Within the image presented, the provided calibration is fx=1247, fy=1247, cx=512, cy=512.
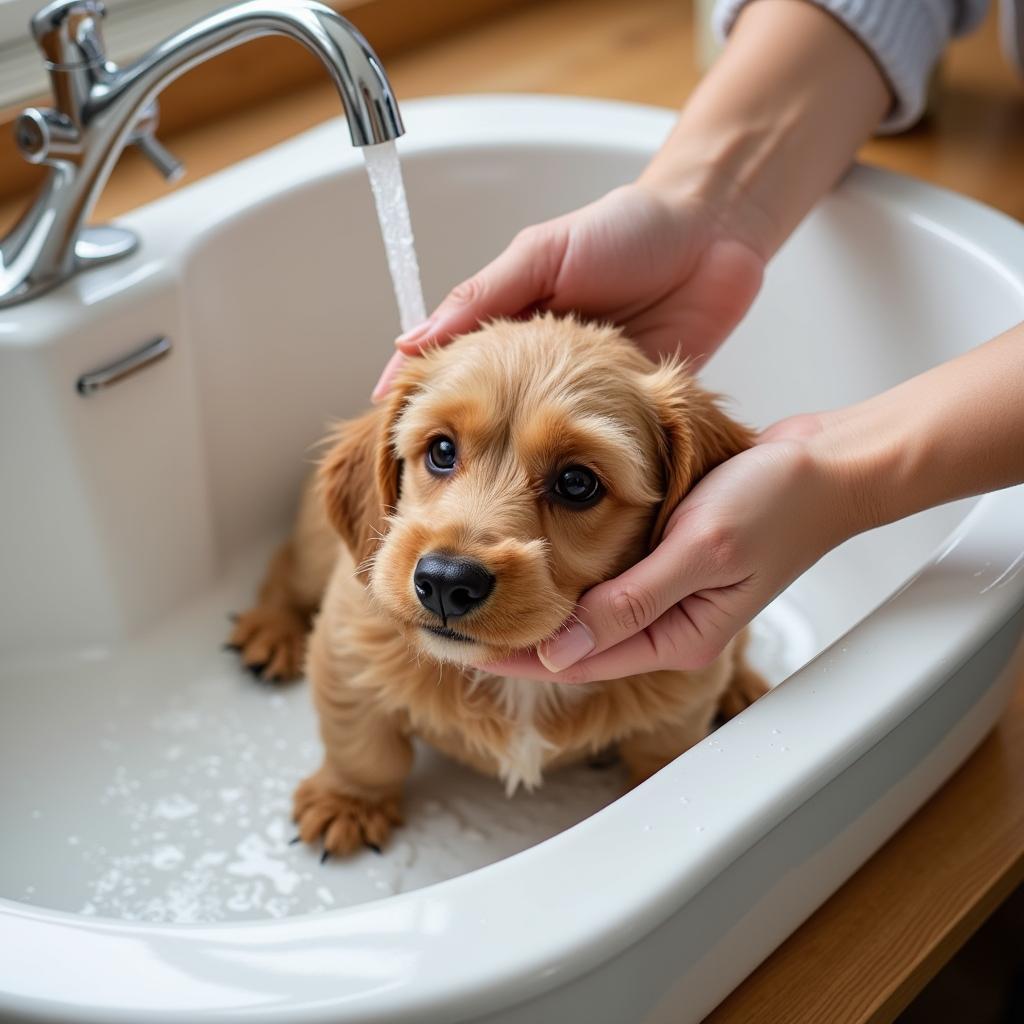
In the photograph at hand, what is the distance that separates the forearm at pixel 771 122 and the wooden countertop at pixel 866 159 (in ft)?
1.54

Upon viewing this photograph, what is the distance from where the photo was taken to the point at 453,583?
1.06 m

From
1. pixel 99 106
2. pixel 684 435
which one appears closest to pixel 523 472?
pixel 684 435

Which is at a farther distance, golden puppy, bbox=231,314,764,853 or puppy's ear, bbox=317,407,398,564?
puppy's ear, bbox=317,407,398,564

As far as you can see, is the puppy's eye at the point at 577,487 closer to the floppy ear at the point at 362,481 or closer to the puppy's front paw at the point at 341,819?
the floppy ear at the point at 362,481

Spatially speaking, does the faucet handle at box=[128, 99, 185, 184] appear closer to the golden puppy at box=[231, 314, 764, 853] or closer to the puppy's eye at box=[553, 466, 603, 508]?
the golden puppy at box=[231, 314, 764, 853]

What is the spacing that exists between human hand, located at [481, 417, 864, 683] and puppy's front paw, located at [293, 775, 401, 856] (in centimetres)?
45

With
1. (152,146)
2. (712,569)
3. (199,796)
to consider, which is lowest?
(199,796)

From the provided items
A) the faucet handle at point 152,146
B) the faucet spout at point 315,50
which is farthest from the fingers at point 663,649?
the faucet handle at point 152,146

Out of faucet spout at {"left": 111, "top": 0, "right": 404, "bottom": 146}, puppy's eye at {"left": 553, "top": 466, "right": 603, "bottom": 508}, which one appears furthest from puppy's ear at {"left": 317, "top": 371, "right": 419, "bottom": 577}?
faucet spout at {"left": 111, "top": 0, "right": 404, "bottom": 146}

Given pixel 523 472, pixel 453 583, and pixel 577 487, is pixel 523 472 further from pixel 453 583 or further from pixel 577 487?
pixel 453 583

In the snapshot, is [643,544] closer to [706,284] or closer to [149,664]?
[706,284]

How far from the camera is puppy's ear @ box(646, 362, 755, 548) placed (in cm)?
119

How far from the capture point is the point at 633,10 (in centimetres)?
270

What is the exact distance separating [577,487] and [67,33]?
2.78 feet
